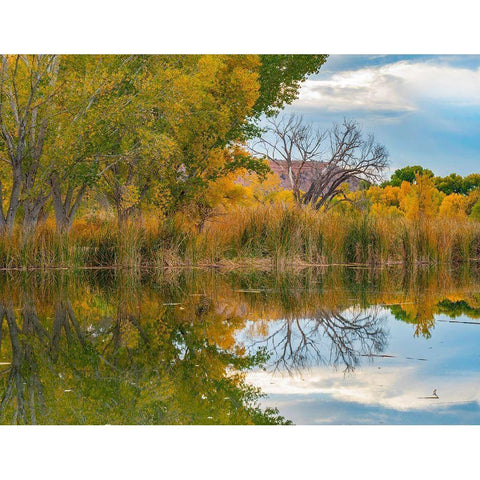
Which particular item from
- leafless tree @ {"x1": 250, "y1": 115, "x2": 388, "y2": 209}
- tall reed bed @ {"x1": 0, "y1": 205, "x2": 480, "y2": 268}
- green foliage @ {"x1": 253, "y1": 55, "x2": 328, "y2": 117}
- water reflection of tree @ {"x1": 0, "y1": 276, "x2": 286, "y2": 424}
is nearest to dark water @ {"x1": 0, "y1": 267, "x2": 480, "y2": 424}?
water reflection of tree @ {"x1": 0, "y1": 276, "x2": 286, "y2": 424}

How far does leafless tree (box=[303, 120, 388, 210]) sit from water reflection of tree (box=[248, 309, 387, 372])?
24217 millimetres

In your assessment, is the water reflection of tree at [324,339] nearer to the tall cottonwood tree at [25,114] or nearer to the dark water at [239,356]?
the dark water at [239,356]

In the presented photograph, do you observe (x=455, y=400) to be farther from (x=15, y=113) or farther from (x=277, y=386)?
(x=15, y=113)

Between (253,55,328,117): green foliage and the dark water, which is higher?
(253,55,328,117): green foliage

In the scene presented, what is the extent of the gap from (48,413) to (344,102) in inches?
1337

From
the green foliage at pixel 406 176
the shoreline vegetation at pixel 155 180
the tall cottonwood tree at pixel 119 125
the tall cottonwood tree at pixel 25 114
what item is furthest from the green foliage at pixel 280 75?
the green foliage at pixel 406 176

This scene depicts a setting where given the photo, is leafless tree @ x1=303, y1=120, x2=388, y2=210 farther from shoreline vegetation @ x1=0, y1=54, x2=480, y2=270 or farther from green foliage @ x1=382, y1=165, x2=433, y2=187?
green foliage @ x1=382, y1=165, x2=433, y2=187

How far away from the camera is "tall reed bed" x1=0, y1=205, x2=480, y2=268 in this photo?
10.9m

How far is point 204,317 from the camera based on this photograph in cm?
552

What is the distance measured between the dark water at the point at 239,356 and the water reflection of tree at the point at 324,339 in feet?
0.04

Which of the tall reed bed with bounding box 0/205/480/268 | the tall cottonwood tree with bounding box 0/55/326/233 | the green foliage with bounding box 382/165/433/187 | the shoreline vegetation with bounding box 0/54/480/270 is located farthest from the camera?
the green foliage with bounding box 382/165/433/187

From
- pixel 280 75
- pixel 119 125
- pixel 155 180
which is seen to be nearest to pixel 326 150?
pixel 280 75

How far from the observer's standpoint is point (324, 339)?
15.1 ft
